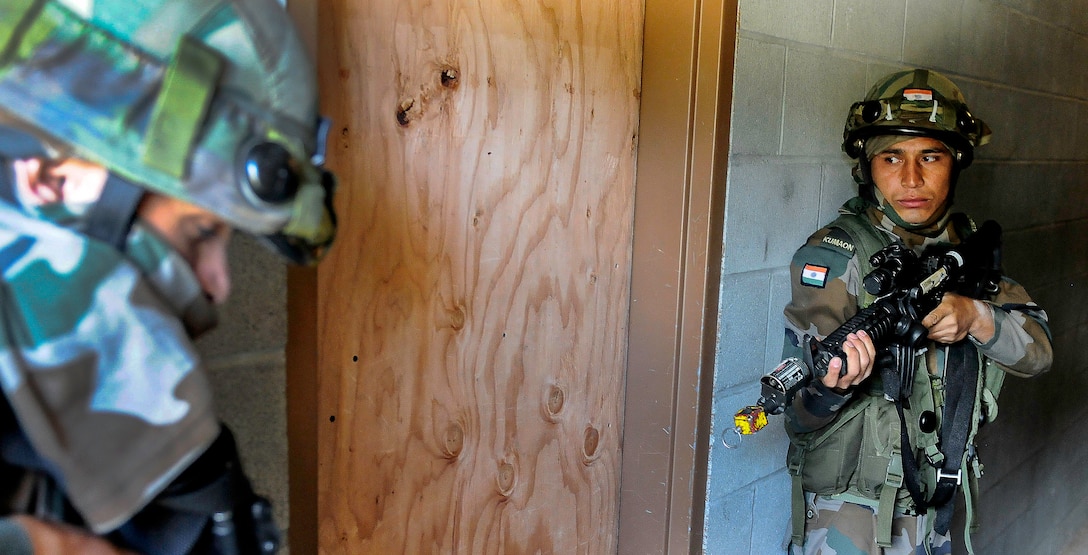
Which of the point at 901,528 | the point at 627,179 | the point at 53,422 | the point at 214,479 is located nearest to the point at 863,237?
the point at 627,179

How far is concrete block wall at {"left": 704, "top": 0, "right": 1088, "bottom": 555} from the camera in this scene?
6.53ft

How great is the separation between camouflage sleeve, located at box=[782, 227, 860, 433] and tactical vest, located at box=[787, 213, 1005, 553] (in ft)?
0.15

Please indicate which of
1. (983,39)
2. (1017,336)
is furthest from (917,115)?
(983,39)

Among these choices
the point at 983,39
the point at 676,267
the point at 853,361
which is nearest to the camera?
the point at 853,361

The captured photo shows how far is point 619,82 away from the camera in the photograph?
188 cm

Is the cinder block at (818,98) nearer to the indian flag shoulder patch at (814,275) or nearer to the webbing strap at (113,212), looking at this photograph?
the indian flag shoulder patch at (814,275)

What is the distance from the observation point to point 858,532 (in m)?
1.89

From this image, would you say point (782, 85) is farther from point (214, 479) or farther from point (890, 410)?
point (214, 479)

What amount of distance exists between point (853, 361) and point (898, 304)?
0.18m

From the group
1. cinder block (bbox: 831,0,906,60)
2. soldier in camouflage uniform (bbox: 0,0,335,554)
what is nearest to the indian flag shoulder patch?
cinder block (bbox: 831,0,906,60)

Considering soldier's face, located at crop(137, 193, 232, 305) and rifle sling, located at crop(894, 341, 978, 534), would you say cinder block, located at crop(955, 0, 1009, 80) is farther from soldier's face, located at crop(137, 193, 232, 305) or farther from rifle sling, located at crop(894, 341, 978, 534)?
soldier's face, located at crop(137, 193, 232, 305)

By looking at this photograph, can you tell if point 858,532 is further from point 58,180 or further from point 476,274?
point 58,180

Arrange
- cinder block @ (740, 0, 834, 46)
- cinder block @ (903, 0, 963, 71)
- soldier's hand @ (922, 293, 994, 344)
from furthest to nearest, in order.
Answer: cinder block @ (903, 0, 963, 71) < cinder block @ (740, 0, 834, 46) < soldier's hand @ (922, 293, 994, 344)

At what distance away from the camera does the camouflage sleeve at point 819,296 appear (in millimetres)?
1795
